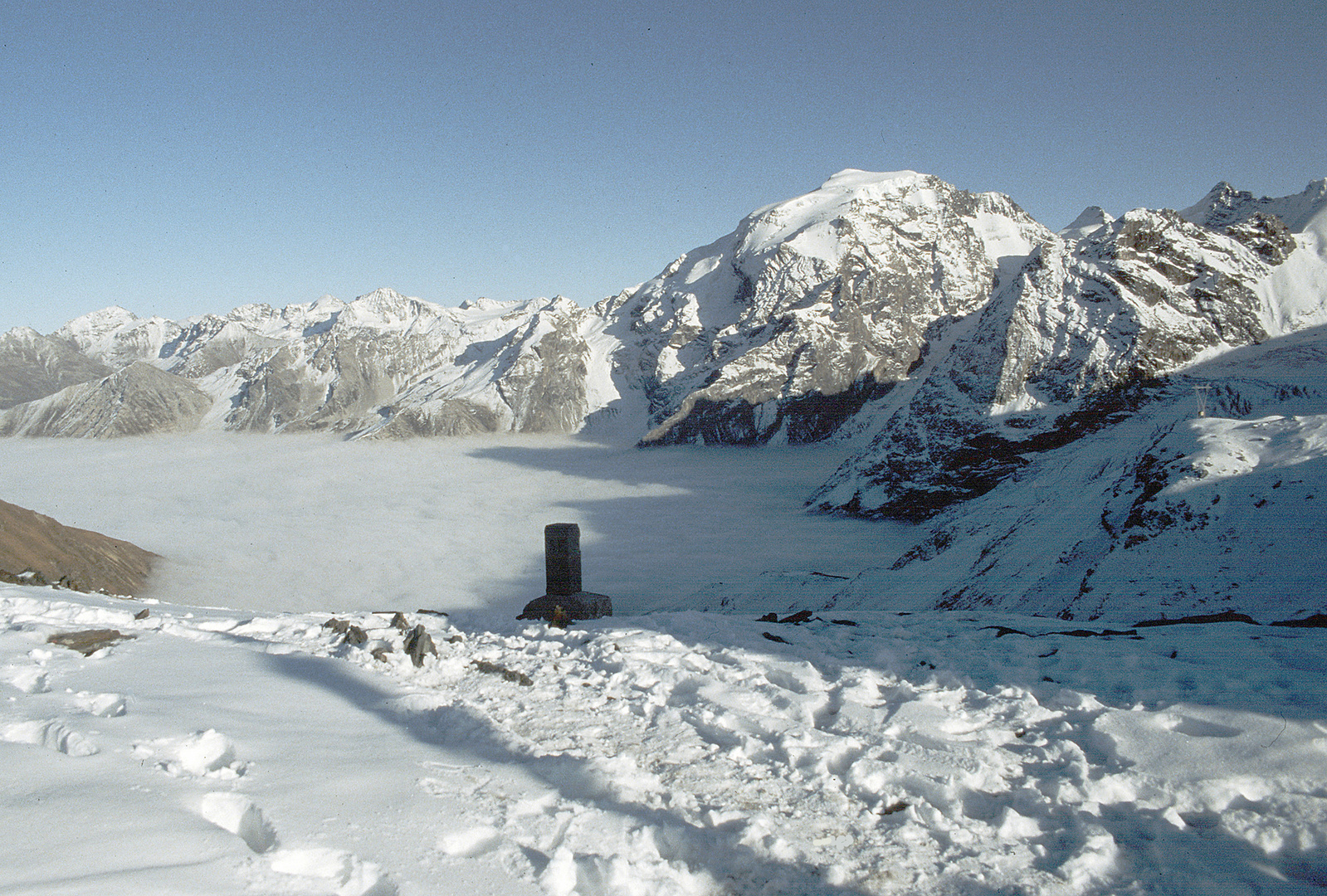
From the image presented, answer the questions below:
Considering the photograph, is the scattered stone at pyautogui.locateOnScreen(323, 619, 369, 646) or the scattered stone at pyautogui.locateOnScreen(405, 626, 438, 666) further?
the scattered stone at pyautogui.locateOnScreen(323, 619, 369, 646)

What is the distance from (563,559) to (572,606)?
1239 millimetres

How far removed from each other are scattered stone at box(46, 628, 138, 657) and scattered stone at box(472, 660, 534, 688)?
4521 millimetres

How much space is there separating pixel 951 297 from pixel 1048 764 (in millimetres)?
212193

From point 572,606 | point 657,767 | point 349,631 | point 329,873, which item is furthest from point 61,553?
point 329,873

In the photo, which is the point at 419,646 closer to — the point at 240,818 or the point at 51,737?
the point at 51,737

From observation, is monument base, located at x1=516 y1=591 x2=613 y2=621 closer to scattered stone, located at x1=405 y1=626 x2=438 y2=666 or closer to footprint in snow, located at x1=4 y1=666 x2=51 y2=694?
scattered stone, located at x1=405 y1=626 x2=438 y2=666

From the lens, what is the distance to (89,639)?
8695 mm

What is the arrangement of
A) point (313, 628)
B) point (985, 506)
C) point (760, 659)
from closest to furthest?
point (760, 659) → point (313, 628) → point (985, 506)

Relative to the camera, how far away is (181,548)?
86.1m

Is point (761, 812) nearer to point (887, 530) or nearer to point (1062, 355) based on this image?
point (887, 530)

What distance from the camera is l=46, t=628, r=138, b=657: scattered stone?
8.35 meters

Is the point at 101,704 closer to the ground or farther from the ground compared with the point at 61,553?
farther from the ground

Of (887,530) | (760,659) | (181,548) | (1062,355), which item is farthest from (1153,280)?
(181,548)

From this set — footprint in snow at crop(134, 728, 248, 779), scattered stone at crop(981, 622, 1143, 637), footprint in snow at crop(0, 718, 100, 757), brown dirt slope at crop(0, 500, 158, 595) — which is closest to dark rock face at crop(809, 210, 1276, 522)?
scattered stone at crop(981, 622, 1143, 637)
